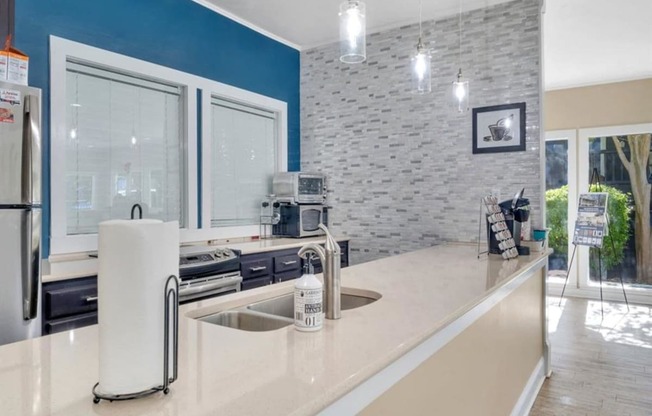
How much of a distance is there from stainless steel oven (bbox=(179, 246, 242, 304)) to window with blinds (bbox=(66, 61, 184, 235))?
0.61 metres

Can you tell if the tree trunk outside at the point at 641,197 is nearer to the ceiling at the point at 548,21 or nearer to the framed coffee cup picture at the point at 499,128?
the ceiling at the point at 548,21

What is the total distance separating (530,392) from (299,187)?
2432 mm

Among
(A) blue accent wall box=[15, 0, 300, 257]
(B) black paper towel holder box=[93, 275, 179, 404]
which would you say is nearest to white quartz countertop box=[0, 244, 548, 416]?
(B) black paper towel holder box=[93, 275, 179, 404]

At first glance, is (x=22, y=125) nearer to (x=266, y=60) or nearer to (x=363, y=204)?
(x=266, y=60)

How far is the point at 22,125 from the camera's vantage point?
2.05 m

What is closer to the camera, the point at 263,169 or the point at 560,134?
the point at 263,169

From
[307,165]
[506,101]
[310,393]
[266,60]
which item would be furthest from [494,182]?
[310,393]

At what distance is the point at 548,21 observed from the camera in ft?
12.8

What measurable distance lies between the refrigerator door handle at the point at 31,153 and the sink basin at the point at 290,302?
1.22m

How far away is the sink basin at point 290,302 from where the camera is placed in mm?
1736

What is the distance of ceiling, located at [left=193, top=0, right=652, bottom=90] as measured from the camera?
361 cm

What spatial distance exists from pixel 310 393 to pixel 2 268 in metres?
1.84

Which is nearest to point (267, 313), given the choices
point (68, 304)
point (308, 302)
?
point (308, 302)

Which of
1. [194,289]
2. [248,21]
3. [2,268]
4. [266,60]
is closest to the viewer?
[2,268]
